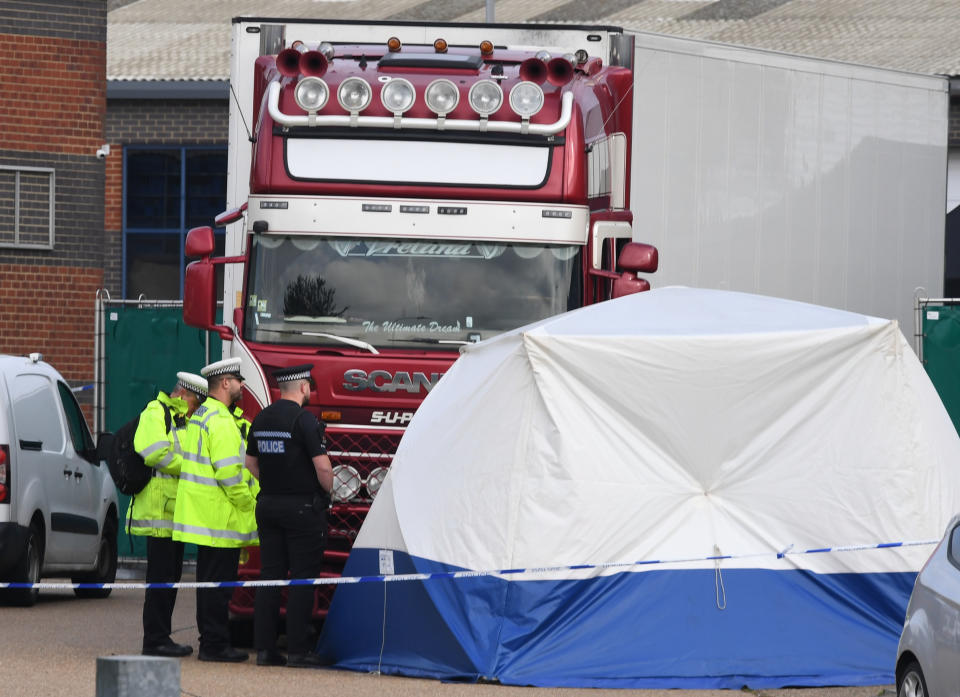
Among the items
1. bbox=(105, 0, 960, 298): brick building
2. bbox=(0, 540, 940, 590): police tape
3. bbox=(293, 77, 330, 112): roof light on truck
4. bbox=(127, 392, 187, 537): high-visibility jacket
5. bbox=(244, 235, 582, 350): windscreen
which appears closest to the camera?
bbox=(0, 540, 940, 590): police tape

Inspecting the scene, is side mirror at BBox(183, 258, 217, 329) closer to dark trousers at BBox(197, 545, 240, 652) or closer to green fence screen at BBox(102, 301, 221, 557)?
dark trousers at BBox(197, 545, 240, 652)

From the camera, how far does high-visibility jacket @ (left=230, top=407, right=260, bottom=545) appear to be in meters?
10.9

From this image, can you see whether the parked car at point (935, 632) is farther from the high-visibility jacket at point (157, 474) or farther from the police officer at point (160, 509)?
the high-visibility jacket at point (157, 474)

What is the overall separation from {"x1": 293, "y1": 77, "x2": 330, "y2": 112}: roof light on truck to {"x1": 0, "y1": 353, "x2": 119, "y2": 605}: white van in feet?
13.2

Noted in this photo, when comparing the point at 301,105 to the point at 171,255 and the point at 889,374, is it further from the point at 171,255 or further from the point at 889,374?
the point at 171,255

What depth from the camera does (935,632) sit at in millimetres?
7586

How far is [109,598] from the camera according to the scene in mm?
16312

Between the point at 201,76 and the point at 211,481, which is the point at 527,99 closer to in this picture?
the point at 211,481

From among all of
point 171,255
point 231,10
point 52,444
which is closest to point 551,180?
point 52,444

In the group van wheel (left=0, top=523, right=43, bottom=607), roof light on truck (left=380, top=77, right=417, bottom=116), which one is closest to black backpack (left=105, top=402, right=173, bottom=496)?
roof light on truck (left=380, top=77, right=417, bottom=116)

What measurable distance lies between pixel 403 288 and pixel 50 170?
14.5 m

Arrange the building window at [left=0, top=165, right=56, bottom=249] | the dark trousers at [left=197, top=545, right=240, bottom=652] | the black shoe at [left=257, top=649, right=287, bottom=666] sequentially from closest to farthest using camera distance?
the black shoe at [left=257, top=649, right=287, bottom=666] < the dark trousers at [left=197, top=545, right=240, bottom=652] < the building window at [left=0, top=165, right=56, bottom=249]

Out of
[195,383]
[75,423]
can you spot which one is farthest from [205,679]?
[75,423]

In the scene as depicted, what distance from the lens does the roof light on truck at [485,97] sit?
38.1ft
